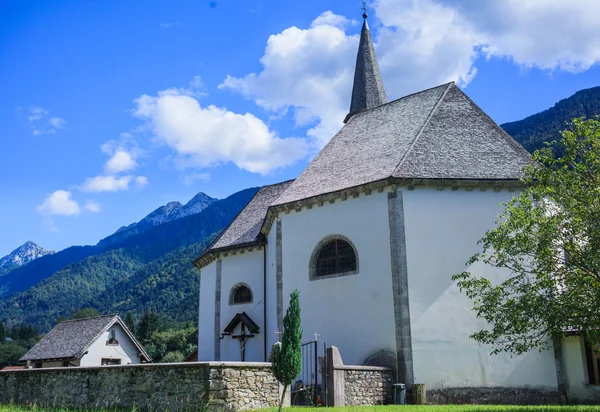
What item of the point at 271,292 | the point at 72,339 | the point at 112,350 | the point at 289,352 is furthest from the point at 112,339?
the point at 289,352

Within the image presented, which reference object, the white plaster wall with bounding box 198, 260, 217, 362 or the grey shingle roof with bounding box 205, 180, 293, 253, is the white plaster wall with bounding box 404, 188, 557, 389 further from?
the white plaster wall with bounding box 198, 260, 217, 362

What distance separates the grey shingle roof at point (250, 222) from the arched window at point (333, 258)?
6.23m

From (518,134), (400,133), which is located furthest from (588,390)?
(518,134)

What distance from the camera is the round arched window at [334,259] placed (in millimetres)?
21109

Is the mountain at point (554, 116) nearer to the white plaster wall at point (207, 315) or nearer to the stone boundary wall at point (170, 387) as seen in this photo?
the white plaster wall at point (207, 315)

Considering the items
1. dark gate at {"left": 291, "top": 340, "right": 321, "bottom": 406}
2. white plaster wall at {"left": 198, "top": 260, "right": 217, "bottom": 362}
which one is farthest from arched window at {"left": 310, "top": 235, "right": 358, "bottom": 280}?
white plaster wall at {"left": 198, "top": 260, "right": 217, "bottom": 362}

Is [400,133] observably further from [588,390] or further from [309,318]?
[588,390]

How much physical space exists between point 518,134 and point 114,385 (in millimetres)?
135038

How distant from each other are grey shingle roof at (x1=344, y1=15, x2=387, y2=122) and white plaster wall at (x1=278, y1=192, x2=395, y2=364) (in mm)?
12328

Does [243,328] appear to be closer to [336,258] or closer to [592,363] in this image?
[336,258]

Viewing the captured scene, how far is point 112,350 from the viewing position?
42.8 m

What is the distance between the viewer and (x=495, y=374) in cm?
1886

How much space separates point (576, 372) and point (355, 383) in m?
7.92

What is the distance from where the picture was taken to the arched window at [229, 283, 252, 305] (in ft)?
91.5
